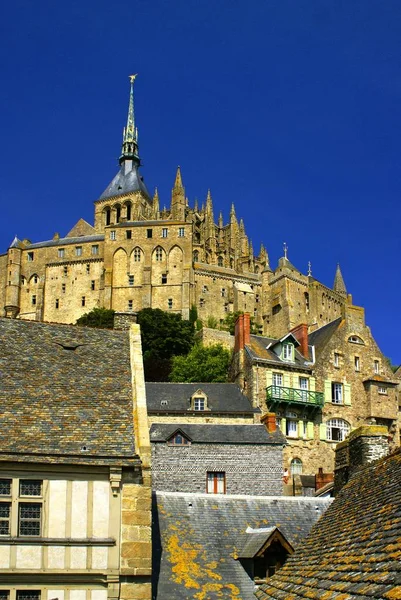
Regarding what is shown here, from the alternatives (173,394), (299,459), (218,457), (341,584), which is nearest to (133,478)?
(341,584)

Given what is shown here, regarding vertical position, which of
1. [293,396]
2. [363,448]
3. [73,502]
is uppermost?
[293,396]

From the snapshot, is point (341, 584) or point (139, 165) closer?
point (341, 584)

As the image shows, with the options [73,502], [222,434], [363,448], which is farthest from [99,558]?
[222,434]

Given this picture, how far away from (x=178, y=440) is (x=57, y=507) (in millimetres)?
23186

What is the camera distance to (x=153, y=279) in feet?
377

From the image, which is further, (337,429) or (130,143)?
(130,143)

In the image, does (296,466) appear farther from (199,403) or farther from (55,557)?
(55,557)

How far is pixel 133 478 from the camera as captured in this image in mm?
15602

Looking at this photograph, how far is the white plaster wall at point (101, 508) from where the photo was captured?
15258 mm

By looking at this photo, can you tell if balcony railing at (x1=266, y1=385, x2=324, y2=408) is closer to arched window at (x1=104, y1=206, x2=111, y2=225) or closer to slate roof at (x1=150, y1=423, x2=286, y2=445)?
slate roof at (x1=150, y1=423, x2=286, y2=445)

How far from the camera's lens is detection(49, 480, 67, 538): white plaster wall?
15211mm

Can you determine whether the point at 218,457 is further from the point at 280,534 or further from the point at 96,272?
the point at 96,272

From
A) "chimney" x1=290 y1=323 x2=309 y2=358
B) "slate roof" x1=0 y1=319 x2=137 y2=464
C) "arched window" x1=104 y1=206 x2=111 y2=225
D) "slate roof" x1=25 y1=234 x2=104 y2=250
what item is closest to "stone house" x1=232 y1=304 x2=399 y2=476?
"chimney" x1=290 y1=323 x2=309 y2=358

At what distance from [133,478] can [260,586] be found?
136 inches
